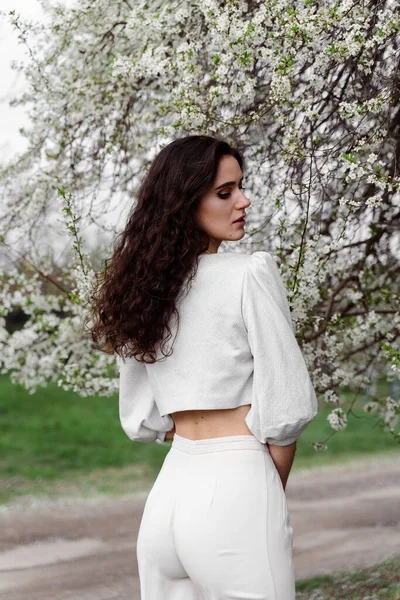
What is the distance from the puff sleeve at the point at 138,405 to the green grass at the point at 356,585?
2.54 m

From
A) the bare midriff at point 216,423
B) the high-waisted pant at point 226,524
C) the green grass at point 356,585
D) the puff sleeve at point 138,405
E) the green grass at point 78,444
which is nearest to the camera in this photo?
the high-waisted pant at point 226,524

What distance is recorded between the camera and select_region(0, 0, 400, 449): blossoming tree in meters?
2.83

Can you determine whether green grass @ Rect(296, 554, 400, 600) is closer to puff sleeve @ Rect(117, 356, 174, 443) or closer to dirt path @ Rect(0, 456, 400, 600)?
dirt path @ Rect(0, 456, 400, 600)

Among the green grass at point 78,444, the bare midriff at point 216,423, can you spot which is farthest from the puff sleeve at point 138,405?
the green grass at point 78,444

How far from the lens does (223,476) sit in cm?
183

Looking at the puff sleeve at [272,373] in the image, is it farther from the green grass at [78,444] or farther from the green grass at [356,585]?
the green grass at [78,444]

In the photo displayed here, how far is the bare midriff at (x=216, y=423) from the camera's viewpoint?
1.89 metres

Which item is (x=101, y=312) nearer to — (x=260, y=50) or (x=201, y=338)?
(x=201, y=338)

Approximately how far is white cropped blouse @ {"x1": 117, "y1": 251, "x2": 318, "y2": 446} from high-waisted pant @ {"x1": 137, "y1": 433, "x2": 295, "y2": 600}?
0.25 feet

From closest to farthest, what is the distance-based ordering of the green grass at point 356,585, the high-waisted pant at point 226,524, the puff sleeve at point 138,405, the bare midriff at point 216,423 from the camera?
the high-waisted pant at point 226,524 → the bare midriff at point 216,423 → the puff sleeve at point 138,405 → the green grass at point 356,585

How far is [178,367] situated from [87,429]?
9851 millimetres

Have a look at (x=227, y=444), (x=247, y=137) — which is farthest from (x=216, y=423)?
(x=247, y=137)

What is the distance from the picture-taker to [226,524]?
1.80 m

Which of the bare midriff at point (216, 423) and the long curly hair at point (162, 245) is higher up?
the long curly hair at point (162, 245)
